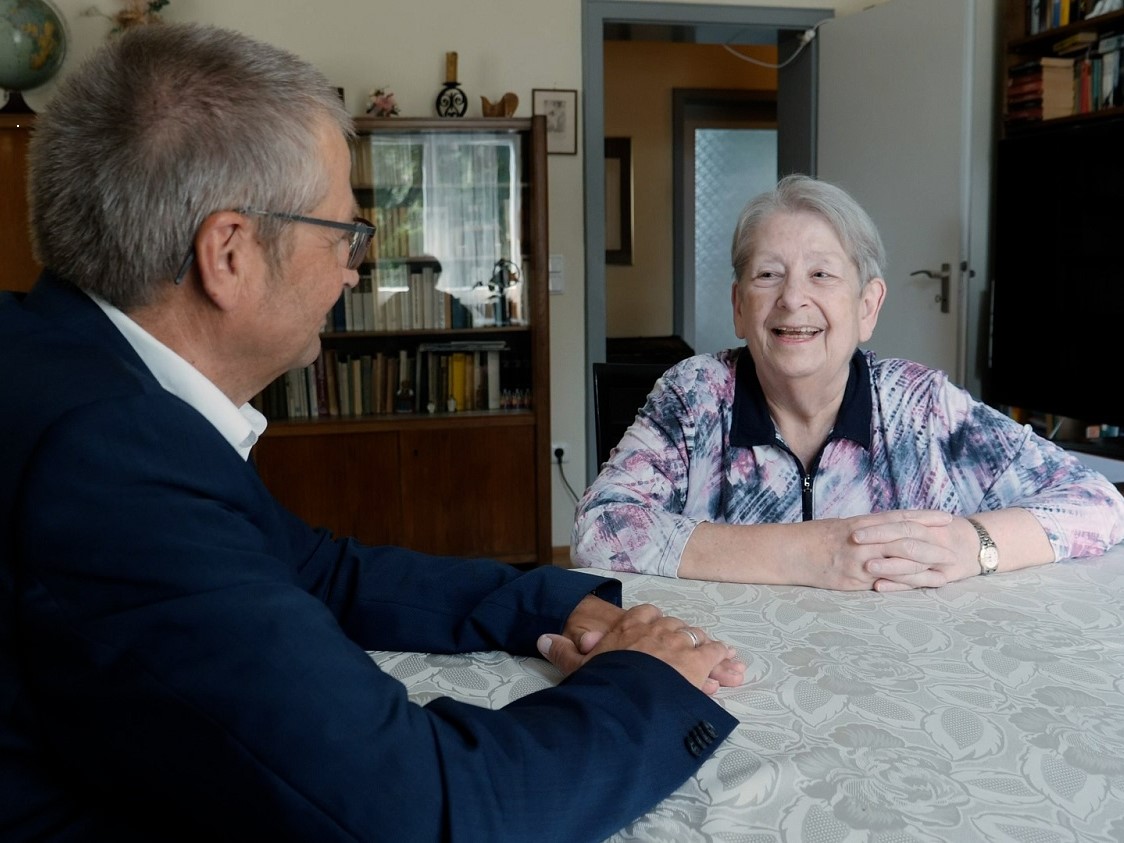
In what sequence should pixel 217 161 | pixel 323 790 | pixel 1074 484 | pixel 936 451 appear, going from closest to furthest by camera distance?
1. pixel 323 790
2. pixel 217 161
3. pixel 1074 484
4. pixel 936 451

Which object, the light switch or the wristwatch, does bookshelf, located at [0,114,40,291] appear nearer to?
the light switch

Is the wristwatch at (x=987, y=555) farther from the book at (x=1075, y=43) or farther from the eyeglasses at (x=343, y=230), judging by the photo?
the book at (x=1075, y=43)

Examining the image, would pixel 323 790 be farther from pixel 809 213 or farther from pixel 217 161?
pixel 809 213

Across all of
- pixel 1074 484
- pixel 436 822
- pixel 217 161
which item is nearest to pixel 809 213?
pixel 1074 484

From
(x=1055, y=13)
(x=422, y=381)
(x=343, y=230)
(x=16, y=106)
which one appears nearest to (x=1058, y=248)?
(x=1055, y=13)

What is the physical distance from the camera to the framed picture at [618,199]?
6.43m

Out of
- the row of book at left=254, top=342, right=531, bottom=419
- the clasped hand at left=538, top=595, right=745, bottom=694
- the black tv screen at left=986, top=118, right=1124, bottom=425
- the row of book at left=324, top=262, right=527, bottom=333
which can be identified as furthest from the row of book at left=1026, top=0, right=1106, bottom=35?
the clasped hand at left=538, top=595, right=745, bottom=694

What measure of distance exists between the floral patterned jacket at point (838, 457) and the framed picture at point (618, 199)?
4888 millimetres

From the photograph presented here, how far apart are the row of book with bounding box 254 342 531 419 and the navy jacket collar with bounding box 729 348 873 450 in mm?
2366

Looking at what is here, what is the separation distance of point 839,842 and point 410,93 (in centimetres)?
381

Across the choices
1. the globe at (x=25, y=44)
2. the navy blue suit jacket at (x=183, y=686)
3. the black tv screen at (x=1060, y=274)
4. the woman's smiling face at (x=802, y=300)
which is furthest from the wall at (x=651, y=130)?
the navy blue suit jacket at (x=183, y=686)

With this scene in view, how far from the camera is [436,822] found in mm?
637

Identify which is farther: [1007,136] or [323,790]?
[1007,136]

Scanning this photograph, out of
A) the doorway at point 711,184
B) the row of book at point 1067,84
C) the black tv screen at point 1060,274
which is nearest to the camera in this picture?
the black tv screen at point 1060,274
